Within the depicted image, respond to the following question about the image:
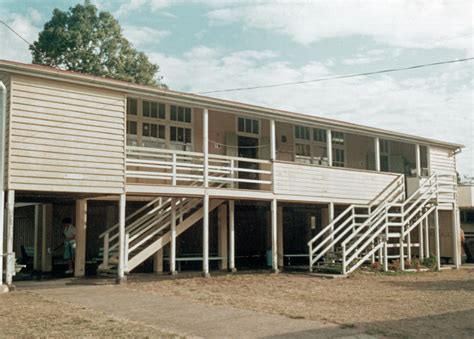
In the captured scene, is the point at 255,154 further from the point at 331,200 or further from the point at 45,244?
the point at 45,244

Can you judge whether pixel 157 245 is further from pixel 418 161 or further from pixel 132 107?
pixel 418 161

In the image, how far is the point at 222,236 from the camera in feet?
61.8

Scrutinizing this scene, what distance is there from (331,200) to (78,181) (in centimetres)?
950

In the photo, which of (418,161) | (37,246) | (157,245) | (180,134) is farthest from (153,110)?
(418,161)

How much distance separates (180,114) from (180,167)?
9.06 ft

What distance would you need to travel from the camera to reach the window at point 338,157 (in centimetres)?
2336

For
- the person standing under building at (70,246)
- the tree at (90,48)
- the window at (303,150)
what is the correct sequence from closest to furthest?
the person standing under building at (70,246), the window at (303,150), the tree at (90,48)

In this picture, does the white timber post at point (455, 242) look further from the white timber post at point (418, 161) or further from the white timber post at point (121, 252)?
the white timber post at point (121, 252)

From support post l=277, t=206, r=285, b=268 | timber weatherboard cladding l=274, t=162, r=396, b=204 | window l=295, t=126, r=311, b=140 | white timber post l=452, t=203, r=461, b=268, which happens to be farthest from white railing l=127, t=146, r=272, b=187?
white timber post l=452, t=203, r=461, b=268

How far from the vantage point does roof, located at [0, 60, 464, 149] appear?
13.1 m

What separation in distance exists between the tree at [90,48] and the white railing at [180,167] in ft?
67.8

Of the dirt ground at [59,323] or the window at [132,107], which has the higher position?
the window at [132,107]

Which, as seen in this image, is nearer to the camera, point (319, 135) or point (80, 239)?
point (80, 239)

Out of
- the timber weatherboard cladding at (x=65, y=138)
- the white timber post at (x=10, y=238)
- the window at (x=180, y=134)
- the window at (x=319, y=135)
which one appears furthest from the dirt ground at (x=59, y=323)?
the window at (x=319, y=135)
